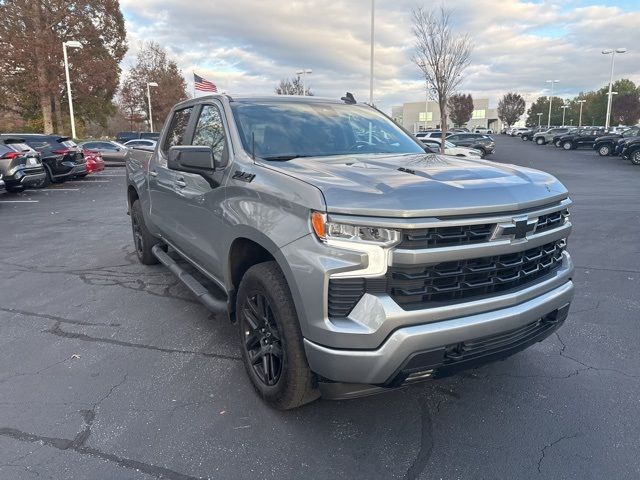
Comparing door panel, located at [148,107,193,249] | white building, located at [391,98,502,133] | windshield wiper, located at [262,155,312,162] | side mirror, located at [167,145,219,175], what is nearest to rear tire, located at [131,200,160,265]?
door panel, located at [148,107,193,249]

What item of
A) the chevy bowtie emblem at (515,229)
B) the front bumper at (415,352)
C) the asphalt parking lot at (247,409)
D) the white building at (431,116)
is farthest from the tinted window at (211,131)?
the white building at (431,116)

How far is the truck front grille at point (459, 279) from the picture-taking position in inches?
93.1

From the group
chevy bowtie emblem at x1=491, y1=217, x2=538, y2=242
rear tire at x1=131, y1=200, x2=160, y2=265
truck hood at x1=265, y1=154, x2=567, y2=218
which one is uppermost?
truck hood at x1=265, y1=154, x2=567, y2=218

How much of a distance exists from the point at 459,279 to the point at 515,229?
42 centimetres

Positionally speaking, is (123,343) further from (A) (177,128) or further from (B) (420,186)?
(B) (420,186)

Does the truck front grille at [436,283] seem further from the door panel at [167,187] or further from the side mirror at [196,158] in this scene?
the door panel at [167,187]

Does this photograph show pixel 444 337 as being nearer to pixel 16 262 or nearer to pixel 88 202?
pixel 16 262

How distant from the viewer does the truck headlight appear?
2.34m

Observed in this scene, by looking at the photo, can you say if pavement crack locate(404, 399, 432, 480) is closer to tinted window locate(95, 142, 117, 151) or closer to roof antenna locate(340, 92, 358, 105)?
roof antenna locate(340, 92, 358, 105)

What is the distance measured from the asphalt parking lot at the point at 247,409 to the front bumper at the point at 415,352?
0.55 m

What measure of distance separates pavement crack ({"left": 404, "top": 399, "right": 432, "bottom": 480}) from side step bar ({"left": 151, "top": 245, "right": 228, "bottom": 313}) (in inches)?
60.7

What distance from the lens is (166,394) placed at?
3268 millimetres

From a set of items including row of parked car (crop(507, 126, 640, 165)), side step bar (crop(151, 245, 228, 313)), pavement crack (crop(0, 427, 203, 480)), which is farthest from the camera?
row of parked car (crop(507, 126, 640, 165))

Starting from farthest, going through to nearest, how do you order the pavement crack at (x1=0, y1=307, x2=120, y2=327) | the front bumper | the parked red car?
the parked red car, the pavement crack at (x1=0, y1=307, x2=120, y2=327), the front bumper
